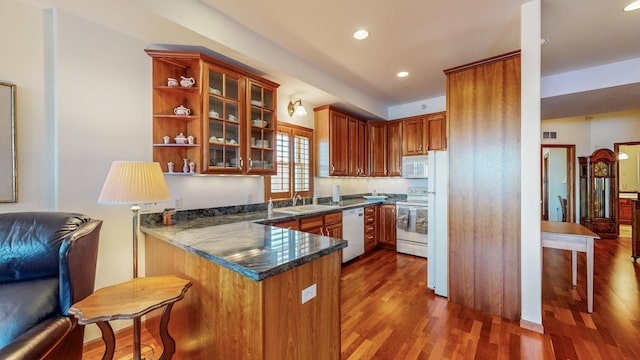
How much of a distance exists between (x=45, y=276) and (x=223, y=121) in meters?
1.68

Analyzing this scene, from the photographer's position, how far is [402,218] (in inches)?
171

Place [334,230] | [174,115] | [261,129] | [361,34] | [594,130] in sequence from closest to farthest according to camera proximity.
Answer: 1. [174,115]
2. [361,34]
3. [261,129]
4. [334,230]
5. [594,130]

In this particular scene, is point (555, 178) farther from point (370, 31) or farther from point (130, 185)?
point (130, 185)

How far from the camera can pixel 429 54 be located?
10.0ft

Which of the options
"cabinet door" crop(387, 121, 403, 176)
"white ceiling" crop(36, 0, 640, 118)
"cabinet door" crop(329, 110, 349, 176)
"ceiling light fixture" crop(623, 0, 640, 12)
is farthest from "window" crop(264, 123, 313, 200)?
"ceiling light fixture" crop(623, 0, 640, 12)

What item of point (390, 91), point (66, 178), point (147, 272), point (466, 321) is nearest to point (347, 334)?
point (466, 321)

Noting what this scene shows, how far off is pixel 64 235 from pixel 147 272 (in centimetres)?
87

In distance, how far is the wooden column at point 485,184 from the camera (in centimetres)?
234

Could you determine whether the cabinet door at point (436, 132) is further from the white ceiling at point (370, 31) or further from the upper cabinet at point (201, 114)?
the upper cabinet at point (201, 114)

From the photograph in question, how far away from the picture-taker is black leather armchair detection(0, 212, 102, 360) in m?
1.26

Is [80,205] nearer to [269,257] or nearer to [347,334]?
Result: [269,257]

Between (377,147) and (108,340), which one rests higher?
(377,147)

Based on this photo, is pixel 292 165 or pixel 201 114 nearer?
pixel 201 114

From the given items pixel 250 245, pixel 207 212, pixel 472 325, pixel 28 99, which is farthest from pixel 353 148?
pixel 28 99
